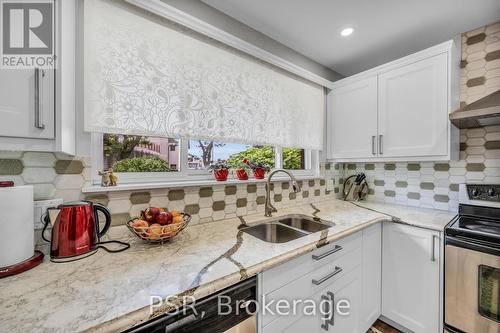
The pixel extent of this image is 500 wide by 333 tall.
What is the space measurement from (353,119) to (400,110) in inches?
15.6

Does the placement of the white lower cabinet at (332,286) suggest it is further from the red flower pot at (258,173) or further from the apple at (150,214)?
the red flower pot at (258,173)

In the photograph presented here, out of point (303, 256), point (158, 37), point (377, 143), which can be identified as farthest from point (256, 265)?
point (377, 143)

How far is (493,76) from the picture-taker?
1640mm

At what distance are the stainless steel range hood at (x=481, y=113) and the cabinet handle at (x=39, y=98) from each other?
2.19 m

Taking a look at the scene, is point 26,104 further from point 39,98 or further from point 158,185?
point 158,185

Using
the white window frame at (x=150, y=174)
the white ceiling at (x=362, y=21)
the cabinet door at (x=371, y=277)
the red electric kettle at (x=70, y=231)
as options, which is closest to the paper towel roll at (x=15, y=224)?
the red electric kettle at (x=70, y=231)

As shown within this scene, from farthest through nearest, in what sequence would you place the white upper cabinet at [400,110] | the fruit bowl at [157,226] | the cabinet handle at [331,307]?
the white upper cabinet at [400,110]
the cabinet handle at [331,307]
the fruit bowl at [157,226]

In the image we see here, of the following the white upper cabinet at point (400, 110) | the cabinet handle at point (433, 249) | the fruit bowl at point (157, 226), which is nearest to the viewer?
the fruit bowl at point (157, 226)

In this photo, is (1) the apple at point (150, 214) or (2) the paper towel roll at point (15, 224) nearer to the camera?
(2) the paper towel roll at point (15, 224)

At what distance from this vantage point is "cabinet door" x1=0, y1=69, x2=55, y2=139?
2.19 feet

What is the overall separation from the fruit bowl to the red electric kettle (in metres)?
0.17

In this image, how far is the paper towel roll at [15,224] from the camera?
736 millimetres

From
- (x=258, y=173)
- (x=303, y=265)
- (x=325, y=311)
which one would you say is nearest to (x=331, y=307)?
(x=325, y=311)

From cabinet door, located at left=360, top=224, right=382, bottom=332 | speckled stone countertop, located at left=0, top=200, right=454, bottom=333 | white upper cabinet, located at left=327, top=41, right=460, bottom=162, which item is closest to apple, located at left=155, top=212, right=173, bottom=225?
speckled stone countertop, located at left=0, top=200, right=454, bottom=333
